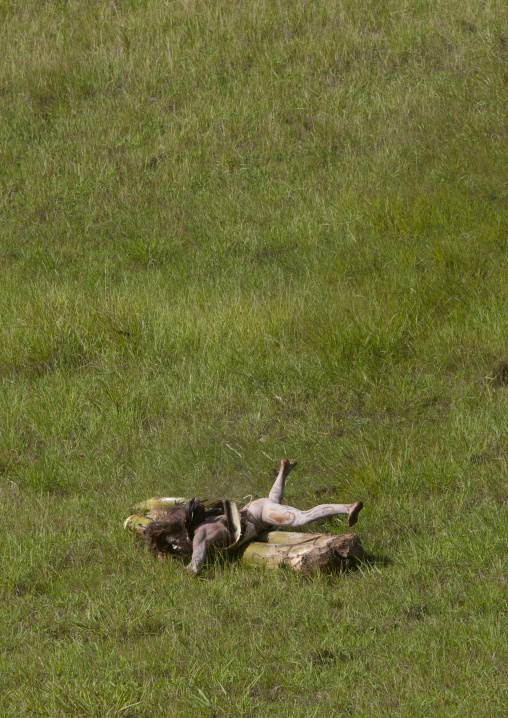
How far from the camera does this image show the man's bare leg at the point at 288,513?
4797mm

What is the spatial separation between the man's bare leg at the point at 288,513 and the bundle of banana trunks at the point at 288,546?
61mm

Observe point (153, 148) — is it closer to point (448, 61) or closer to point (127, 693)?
point (448, 61)

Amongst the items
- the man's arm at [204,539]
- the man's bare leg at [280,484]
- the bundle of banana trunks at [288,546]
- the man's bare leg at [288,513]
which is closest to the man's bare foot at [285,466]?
the man's bare leg at [280,484]

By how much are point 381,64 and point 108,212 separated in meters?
3.66

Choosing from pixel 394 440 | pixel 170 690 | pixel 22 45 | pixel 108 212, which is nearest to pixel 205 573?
pixel 170 690

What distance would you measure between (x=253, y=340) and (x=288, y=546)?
2.58 meters

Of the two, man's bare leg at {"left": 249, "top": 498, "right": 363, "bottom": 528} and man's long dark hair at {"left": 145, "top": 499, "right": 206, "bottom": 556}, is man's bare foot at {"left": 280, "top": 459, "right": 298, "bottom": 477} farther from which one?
man's long dark hair at {"left": 145, "top": 499, "right": 206, "bottom": 556}

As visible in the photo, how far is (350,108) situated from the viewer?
1009 centimetres

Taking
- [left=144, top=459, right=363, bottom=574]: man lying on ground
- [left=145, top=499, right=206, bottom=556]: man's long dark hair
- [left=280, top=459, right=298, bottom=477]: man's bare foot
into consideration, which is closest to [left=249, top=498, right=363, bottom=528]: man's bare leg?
[left=144, top=459, right=363, bottom=574]: man lying on ground

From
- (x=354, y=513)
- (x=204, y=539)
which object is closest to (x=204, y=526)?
(x=204, y=539)

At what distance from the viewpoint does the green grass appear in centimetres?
397

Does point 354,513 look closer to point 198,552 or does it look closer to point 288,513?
point 288,513

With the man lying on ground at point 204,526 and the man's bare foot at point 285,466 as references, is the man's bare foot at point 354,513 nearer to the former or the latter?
the man lying on ground at point 204,526

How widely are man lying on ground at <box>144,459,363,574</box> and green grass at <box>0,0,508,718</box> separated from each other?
0.43 feet
